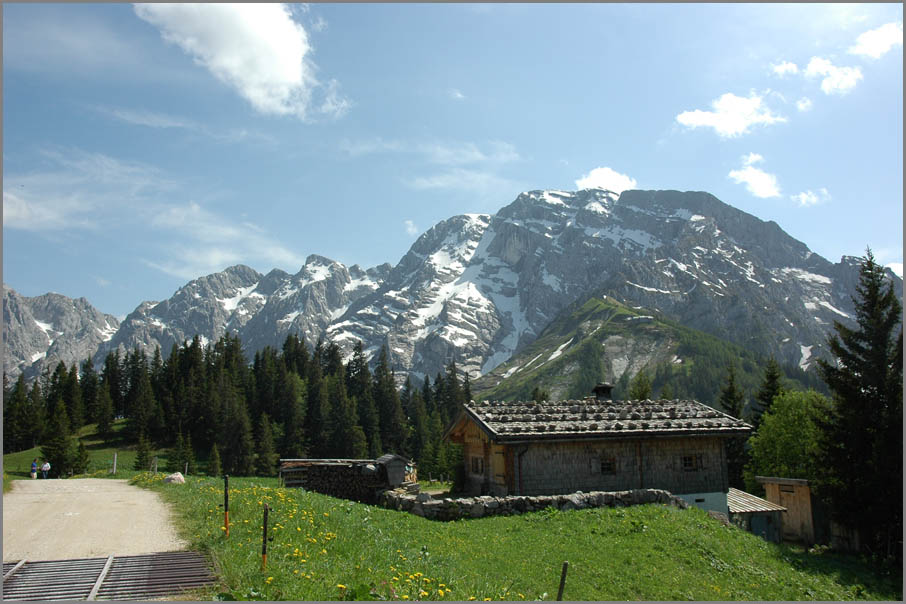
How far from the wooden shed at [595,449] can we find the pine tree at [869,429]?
Result: 4113 millimetres

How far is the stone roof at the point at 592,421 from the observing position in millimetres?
25453

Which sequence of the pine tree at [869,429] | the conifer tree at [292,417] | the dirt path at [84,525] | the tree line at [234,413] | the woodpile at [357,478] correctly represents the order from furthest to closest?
the conifer tree at [292,417], the tree line at [234,413], the woodpile at [357,478], the pine tree at [869,429], the dirt path at [84,525]

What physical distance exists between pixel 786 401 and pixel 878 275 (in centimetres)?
2372

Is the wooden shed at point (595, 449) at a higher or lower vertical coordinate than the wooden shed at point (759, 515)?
higher

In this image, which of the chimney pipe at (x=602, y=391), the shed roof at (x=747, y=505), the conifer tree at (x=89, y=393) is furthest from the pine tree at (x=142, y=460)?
the shed roof at (x=747, y=505)

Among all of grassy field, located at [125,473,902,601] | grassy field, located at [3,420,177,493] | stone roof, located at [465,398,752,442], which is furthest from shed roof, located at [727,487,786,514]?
grassy field, located at [3,420,177,493]

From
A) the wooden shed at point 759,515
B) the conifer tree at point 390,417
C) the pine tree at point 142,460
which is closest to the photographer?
the wooden shed at point 759,515

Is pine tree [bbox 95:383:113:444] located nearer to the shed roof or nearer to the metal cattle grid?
the shed roof

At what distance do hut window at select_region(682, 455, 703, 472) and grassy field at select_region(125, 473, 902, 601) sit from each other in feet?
20.8

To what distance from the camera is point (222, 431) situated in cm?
8744

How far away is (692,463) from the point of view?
2789cm

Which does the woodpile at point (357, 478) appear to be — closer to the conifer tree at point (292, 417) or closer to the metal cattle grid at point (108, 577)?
the metal cattle grid at point (108, 577)

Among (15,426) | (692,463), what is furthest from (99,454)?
(692,463)

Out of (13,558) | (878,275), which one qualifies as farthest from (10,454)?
(878,275)
